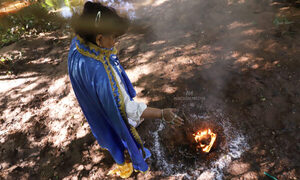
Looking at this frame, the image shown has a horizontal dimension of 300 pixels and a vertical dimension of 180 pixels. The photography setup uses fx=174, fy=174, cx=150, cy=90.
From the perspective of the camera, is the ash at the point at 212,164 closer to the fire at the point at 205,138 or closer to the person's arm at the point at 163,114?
the fire at the point at 205,138

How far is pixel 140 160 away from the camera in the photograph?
2.22 meters

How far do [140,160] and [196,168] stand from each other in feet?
3.72

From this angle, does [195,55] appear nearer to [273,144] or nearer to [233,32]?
[233,32]

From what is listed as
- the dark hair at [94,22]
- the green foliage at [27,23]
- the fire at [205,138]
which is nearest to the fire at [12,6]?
the green foliage at [27,23]

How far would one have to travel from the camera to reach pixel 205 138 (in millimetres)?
2908

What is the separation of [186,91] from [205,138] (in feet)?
4.07

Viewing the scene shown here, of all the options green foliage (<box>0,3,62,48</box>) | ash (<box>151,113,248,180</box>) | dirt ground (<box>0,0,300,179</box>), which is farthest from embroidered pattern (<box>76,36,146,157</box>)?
green foliage (<box>0,3,62,48</box>)

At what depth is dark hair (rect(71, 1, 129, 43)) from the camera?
1489mm

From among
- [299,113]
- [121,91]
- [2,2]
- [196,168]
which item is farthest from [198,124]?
[2,2]

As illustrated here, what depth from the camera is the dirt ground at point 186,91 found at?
9.93 feet

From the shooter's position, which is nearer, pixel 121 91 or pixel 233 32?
pixel 121 91

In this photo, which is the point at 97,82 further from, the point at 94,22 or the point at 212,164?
the point at 212,164

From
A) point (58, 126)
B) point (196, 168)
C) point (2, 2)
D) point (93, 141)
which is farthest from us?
point (2, 2)

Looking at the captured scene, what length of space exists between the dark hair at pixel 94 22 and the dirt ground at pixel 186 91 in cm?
229
